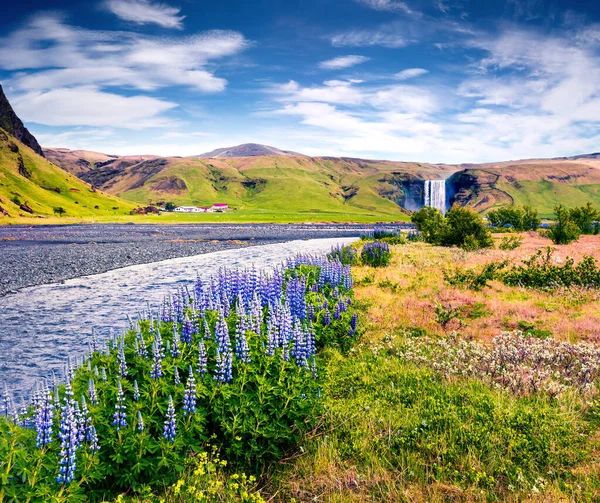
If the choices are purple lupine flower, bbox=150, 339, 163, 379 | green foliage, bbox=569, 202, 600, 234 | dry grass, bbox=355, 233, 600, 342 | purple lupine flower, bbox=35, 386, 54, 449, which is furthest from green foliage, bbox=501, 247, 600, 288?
green foliage, bbox=569, 202, 600, 234

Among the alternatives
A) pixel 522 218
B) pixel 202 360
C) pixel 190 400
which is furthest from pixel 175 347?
pixel 522 218

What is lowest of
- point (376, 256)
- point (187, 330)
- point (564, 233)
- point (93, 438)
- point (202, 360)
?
point (376, 256)

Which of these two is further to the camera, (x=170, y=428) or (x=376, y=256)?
(x=376, y=256)

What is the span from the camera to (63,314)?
1747 centimetres

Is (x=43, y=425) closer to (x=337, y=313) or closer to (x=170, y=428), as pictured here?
(x=170, y=428)

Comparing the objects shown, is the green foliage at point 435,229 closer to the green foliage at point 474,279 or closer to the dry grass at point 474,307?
the dry grass at point 474,307

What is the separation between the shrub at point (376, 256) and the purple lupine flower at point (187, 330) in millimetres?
21415

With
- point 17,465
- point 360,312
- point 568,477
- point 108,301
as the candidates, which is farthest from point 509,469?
point 108,301

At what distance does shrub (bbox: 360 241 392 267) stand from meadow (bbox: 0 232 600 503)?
1711 cm

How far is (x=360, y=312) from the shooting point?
1489cm

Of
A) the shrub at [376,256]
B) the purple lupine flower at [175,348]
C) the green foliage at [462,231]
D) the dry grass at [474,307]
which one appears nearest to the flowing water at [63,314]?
the purple lupine flower at [175,348]

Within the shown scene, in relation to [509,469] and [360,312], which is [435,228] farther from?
[509,469]

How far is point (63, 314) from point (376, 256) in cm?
1938

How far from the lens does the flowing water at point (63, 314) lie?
1141cm
